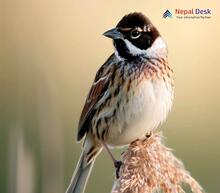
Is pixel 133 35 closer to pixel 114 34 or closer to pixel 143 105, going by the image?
pixel 114 34

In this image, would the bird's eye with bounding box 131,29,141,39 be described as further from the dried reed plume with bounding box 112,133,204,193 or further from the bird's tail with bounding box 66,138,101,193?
the dried reed plume with bounding box 112,133,204,193

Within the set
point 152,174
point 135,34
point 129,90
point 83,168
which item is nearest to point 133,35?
point 135,34

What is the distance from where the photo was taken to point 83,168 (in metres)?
2.22

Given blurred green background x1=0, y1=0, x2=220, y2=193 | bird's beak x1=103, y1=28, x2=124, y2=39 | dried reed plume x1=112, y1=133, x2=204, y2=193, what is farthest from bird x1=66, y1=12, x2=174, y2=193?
dried reed plume x1=112, y1=133, x2=204, y2=193

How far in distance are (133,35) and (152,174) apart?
723 millimetres

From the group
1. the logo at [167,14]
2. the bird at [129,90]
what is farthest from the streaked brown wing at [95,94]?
the logo at [167,14]

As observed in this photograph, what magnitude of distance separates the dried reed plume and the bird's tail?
1.68 feet

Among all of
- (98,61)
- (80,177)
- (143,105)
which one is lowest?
(80,177)

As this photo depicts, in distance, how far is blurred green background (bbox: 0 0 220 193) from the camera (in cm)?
246

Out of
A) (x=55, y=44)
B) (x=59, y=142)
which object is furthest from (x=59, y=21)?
(x=59, y=142)

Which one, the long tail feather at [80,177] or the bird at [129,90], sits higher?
the bird at [129,90]

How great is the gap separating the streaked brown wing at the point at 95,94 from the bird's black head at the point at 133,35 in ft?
0.26

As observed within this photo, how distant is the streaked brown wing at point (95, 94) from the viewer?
2.22 metres

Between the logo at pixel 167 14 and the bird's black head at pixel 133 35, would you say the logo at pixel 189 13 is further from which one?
the bird's black head at pixel 133 35
